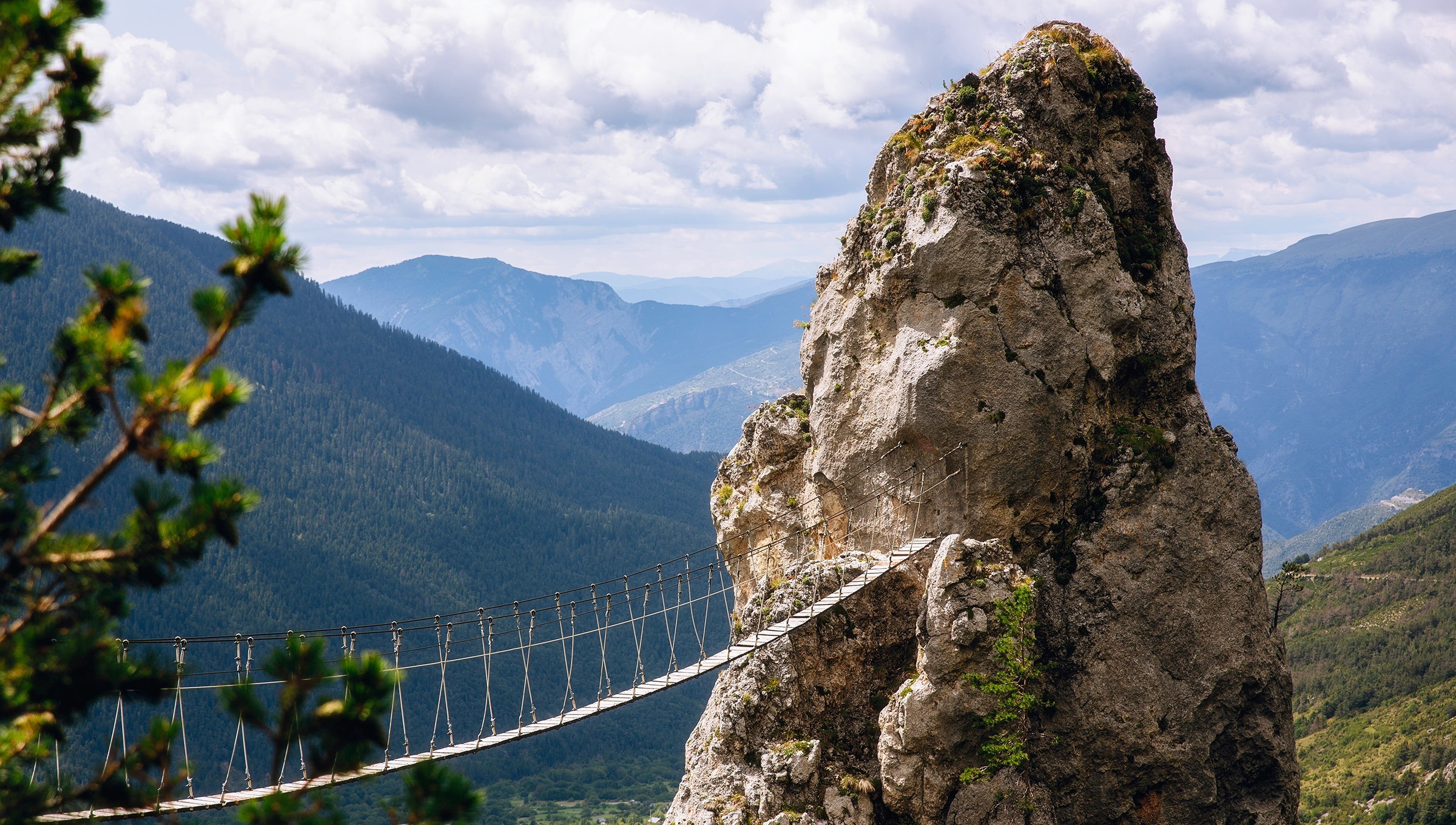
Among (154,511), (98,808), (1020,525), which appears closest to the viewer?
(154,511)

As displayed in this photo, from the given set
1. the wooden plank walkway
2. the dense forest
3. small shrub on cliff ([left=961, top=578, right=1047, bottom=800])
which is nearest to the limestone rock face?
small shrub on cliff ([left=961, top=578, right=1047, bottom=800])

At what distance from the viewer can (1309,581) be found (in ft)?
306

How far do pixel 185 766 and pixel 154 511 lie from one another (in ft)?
7.19

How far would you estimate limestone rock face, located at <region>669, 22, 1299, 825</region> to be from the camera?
20.2m

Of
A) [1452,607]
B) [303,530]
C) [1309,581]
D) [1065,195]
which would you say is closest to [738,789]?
[1065,195]

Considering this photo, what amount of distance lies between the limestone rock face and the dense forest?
303 ft

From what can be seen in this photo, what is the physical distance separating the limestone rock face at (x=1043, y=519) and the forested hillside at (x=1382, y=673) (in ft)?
141

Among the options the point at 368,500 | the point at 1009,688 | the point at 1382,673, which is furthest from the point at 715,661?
the point at 368,500

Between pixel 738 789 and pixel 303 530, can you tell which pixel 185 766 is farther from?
pixel 303 530

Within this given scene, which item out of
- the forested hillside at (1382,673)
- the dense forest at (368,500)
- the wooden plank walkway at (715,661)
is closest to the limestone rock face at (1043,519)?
the wooden plank walkway at (715,661)

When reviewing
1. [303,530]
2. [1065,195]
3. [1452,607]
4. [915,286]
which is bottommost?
[1452,607]

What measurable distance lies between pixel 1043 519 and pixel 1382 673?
6806 cm

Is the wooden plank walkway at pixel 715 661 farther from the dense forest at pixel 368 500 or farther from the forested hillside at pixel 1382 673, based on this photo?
the dense forest at pixel 368 500

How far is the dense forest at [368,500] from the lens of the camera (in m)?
128
